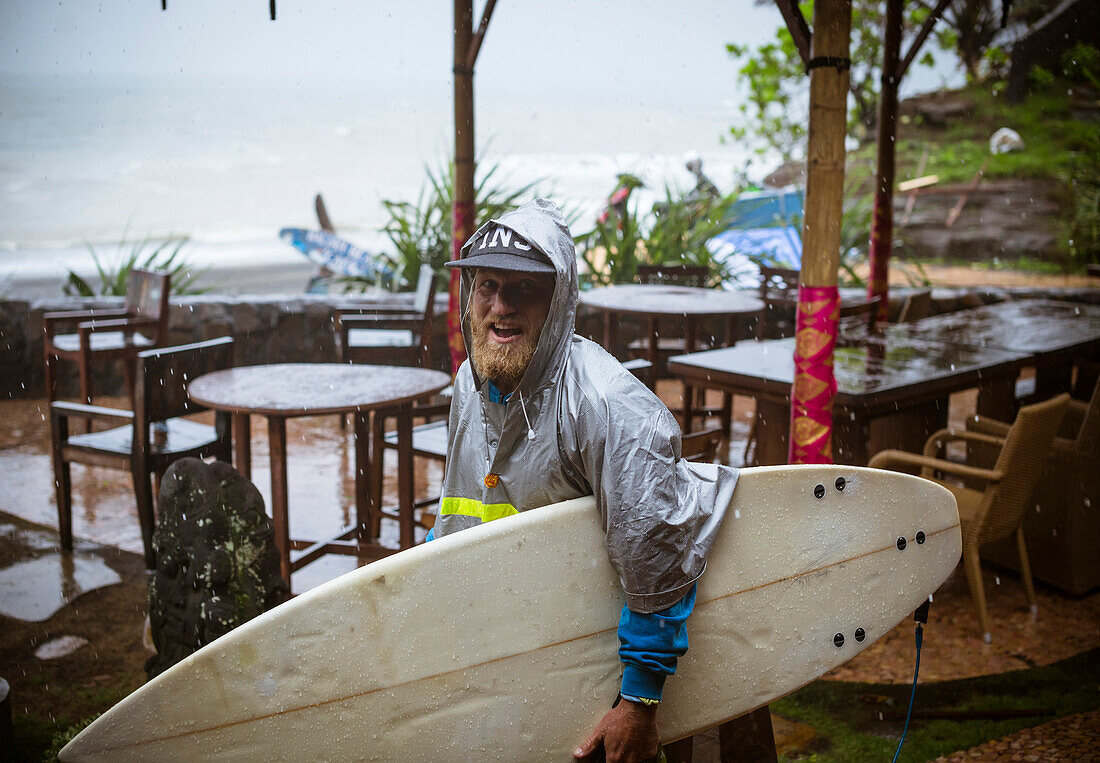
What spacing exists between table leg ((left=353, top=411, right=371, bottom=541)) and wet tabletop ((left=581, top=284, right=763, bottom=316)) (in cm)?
194

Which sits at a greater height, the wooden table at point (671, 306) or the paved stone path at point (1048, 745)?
the wooden table at point (671, 306)

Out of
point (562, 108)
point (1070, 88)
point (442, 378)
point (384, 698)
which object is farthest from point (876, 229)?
point (562, 108)

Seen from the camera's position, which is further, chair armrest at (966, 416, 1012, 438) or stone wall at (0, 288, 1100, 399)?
stone wall at (0, 288, 1100, 399)

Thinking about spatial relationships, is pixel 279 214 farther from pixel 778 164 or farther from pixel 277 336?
pixel 277 336

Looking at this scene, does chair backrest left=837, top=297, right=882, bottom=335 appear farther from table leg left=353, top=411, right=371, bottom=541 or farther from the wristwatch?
the wristwatch

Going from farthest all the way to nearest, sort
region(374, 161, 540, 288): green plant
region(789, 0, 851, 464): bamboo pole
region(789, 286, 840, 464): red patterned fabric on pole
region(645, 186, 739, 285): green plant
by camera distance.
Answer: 1. region(645, 186, 739, 285): green plant
2. region(374, 161, 540, 288): green plant
3. region(789, 286, 840, 464): red patterned fabric on pole
4. region(789, 0, 851, 464): bamboo pole

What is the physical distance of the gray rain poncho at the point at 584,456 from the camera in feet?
4.52

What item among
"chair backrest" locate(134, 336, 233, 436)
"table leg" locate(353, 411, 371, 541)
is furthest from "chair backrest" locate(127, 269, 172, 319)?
"table leg" locate(353, 411, 371, 541)

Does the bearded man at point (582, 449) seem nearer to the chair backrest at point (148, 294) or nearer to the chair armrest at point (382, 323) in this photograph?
the chair armrest at point (382, 323)

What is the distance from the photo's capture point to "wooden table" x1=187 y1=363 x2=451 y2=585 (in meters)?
2.86

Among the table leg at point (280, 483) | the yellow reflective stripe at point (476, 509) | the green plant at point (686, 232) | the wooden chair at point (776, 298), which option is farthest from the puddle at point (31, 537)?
the green plant at point (686, 232)

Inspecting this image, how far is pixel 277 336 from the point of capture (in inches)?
248

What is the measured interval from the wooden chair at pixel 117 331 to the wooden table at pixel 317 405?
147 cm

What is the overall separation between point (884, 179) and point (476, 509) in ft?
14.6
